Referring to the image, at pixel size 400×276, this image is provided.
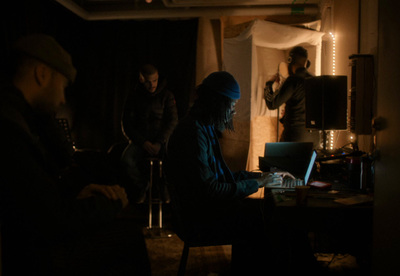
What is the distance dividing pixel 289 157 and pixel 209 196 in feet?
3.52

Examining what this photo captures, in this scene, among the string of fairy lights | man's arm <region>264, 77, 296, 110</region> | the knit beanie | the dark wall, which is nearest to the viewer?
the knit beanie

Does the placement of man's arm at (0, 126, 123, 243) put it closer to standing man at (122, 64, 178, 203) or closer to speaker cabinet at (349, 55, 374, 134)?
speaker cabinet at (349, 55, 374, 134)

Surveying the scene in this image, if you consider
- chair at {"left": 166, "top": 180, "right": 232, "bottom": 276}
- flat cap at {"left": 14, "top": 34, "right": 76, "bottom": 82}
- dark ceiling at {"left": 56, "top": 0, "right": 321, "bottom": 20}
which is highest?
dark ceiling at {"left": 56, "top": 0, "right": 321, "bottom": 20}

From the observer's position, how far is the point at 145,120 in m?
4.62

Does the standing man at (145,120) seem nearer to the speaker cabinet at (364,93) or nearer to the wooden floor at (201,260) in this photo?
the wooden floor at (201,260)

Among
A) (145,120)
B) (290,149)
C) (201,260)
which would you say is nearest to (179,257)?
(201,260)

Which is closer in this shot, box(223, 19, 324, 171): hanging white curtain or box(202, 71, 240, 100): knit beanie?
box(202, 71, 240, 100): knit beanie

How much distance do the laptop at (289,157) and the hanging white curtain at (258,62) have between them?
1.89 metres

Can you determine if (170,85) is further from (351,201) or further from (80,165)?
(351,201)

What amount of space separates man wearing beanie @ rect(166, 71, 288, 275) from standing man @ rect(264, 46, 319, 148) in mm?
1598

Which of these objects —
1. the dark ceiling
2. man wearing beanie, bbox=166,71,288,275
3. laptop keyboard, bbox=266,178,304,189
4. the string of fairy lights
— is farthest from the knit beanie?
the dark ceiling

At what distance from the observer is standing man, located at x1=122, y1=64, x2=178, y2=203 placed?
176 inches

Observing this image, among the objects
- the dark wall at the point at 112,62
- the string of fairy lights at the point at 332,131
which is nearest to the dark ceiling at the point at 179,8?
the dark wall at the point at 112,62

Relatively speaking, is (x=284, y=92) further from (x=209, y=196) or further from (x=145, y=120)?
(x=209, y=196)
